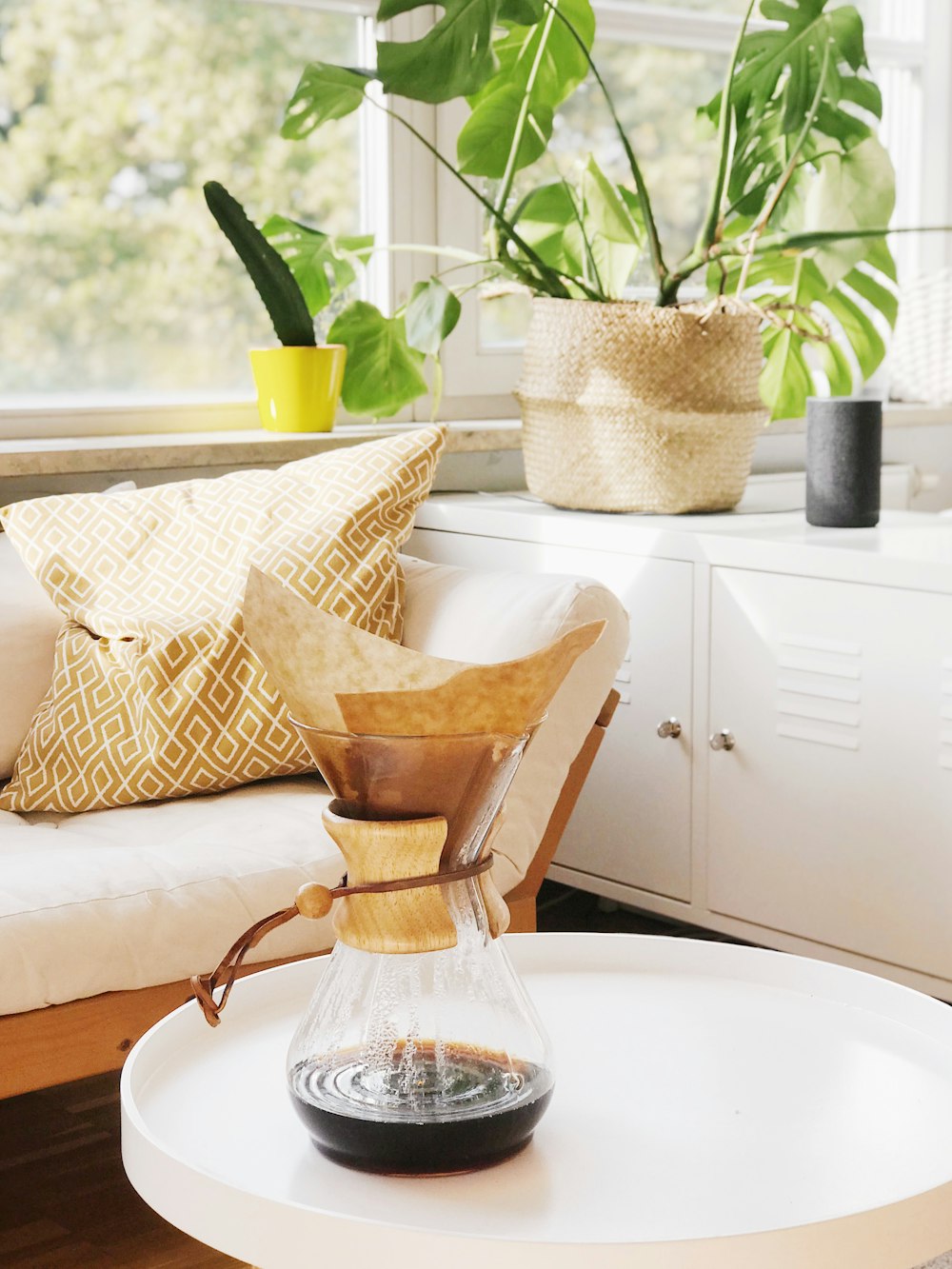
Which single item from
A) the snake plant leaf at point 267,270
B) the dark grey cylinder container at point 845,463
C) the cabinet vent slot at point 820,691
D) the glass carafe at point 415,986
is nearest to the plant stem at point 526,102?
the snake plant leaf at point 267,270

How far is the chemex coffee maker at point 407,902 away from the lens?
0.79 m

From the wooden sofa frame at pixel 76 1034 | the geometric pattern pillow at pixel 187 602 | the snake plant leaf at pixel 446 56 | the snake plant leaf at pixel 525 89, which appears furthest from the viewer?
the snake plant leaf at pixel 525 89

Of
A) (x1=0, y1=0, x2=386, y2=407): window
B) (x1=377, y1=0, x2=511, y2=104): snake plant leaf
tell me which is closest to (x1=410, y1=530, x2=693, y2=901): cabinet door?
(x1=377, y1=0, x2=511, y2=104): snake plant leaf

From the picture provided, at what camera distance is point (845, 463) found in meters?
2.13

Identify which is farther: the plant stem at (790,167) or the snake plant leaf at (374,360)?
the snake plant leaf at (374,360)

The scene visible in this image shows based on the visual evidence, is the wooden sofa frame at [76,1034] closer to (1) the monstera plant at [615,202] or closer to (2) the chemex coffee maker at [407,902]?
(2) the chemex coffee maker at [407,902]

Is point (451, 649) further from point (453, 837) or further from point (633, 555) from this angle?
point (453, 837)

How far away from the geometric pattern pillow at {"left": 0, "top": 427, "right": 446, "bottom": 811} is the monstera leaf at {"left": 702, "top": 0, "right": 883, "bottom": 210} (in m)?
0.71

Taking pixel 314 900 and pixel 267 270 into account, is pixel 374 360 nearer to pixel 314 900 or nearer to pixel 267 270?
pixel 267 270

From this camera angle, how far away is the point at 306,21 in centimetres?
265

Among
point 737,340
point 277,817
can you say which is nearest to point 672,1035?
point 277,817

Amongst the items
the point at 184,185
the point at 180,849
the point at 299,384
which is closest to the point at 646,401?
the point at 299,384

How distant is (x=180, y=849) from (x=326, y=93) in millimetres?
1219

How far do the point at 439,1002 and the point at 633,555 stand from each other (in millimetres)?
1389
